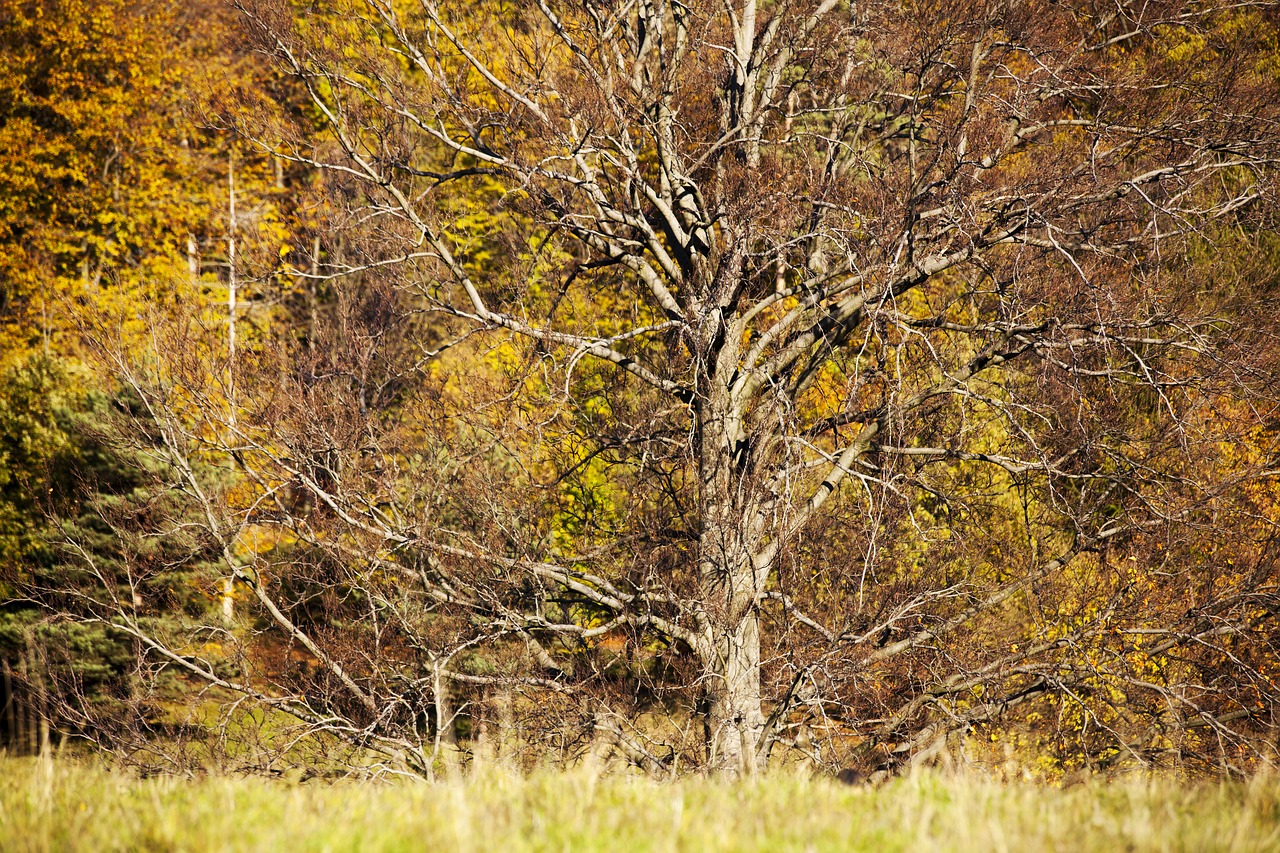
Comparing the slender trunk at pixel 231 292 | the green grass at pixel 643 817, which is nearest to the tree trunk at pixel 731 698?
the green grass at pixel 643 817

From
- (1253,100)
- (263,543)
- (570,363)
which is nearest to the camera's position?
(570,363)

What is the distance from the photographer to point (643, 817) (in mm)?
3250

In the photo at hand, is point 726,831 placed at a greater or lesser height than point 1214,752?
greater

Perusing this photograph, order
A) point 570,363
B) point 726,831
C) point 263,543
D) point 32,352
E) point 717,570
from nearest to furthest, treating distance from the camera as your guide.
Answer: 1. point 726,831
2. point 570,363
3. point 717,570
4. point 263,543
5. point 32,352

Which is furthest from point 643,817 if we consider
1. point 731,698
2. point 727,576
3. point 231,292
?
point 231,292

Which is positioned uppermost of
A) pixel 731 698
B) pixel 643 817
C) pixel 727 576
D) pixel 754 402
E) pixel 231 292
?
pixel 231 292

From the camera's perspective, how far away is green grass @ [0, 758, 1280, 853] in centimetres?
295

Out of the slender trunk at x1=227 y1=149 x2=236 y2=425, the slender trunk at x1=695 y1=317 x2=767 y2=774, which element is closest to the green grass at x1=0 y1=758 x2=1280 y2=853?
the slender trunk at x1=695 y1=317 x2=767 y2=774

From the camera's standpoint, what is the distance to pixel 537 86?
747cm

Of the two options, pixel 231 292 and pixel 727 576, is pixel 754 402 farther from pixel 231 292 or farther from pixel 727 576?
pixel 231 292

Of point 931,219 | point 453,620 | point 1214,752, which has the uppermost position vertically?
point 931,219

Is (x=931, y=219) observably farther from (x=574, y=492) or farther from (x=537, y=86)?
(x=574, y=492)

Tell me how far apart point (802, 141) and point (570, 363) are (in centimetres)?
427

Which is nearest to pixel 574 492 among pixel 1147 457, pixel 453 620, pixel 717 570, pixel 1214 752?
pixel 453 620
